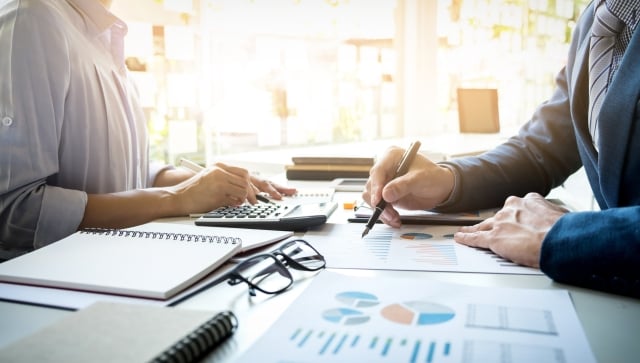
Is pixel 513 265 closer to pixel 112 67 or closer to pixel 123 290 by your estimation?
pixel 123 290

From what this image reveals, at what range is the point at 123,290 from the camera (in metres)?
0.59

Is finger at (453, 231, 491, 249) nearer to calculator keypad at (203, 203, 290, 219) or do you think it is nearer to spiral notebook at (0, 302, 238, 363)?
calculator keypad at (203, 203, 290, 219)

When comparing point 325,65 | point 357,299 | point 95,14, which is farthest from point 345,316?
point 325,65

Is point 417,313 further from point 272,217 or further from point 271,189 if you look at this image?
point 271,189

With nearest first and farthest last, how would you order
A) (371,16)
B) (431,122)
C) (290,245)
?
(290,245)
(371,16)
(431,122)

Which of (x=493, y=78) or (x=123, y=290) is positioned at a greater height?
(x=493, y=78)

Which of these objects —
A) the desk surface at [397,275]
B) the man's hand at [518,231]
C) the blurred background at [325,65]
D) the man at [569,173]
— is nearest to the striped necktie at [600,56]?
the man at [569,173]

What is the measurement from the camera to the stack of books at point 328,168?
1.64m

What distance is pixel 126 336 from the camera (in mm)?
445

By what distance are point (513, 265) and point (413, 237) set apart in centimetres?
19

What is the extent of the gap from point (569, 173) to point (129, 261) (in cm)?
97

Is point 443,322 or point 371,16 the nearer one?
point 443,322

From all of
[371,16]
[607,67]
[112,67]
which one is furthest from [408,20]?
[607,67]

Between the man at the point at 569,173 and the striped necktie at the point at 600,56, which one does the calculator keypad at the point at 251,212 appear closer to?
the man at the point at 569,173
